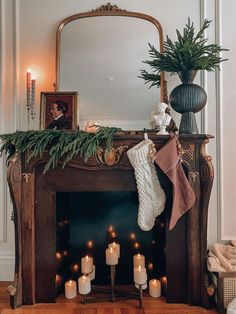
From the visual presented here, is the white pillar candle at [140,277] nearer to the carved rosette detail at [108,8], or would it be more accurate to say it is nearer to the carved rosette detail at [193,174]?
the carved rosette detail at [193,174]

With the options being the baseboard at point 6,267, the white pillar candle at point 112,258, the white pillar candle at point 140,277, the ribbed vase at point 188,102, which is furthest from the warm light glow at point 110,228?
the ribbed vase at point 188,102

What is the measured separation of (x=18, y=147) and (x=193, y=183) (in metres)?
1.10

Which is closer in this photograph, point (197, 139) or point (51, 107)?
point (197, 139)

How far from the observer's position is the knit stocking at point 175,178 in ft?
6.60

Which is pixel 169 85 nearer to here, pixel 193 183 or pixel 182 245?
pixel 193 183

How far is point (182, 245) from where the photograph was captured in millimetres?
2170

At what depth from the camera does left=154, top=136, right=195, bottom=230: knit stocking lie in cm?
201

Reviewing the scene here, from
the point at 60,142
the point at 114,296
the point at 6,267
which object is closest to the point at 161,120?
the point at 60,142

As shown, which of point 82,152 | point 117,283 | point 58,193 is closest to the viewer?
point 82,152

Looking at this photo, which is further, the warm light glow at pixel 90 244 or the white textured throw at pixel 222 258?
the warm light glow at pixel 90 244

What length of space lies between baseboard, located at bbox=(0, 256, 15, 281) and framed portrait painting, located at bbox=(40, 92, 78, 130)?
1042 millimetres

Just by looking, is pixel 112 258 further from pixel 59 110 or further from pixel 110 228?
pixel 59 110

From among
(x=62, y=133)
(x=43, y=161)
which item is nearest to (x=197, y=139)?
(x=62, y=133)

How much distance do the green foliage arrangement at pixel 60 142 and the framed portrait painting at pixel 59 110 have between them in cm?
33
